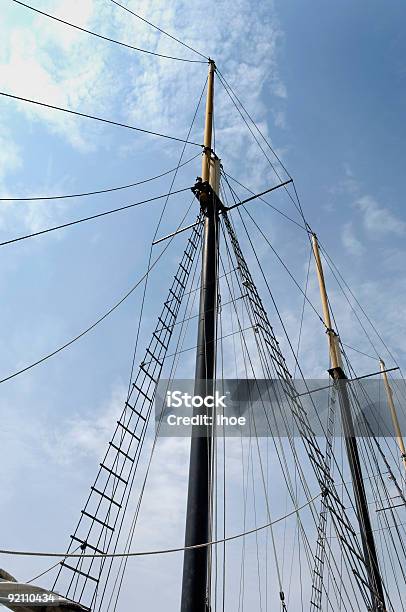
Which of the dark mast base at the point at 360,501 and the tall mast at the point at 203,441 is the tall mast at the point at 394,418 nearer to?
the dark mast base at the point at 360,501

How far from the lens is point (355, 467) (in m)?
15.7

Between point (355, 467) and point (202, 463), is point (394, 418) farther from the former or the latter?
point (202, 463)

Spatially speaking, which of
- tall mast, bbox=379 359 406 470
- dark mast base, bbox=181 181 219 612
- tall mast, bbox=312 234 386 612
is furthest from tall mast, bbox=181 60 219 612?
tall mast, bbox=379 359 406 470

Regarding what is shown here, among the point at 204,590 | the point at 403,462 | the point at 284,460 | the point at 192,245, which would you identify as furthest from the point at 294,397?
the point at 403,462

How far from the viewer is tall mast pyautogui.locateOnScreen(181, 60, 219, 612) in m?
6.08

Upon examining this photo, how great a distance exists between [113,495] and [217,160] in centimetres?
785

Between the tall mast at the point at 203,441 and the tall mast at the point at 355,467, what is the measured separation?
7.54 metres

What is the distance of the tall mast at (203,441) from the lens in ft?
20.0

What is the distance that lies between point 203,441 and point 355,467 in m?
10.4

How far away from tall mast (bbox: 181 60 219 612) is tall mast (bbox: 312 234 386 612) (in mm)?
7539

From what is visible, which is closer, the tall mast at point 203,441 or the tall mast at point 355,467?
the tall mast at point 203,441

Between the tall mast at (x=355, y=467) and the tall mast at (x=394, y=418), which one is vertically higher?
the tall mast at (x=394, y=418)

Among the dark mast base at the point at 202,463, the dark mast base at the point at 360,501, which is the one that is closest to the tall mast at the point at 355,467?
the dark mast base at the point at 360,501

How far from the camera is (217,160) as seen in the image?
11.6 m
